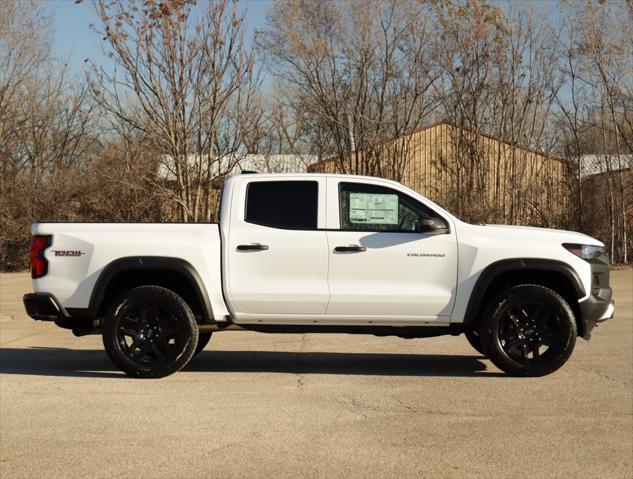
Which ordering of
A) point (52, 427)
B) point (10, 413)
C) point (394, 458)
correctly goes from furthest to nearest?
point (10, 413) < point (52, 427) < point (394, 458)

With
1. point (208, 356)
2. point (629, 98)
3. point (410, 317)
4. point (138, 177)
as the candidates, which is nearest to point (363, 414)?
point (410, 317)

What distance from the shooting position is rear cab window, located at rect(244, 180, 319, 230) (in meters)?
9.02

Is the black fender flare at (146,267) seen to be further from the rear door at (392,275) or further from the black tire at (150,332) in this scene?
the rear door at (392,275)

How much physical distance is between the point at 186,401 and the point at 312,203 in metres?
2.48

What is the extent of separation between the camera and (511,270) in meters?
8.83

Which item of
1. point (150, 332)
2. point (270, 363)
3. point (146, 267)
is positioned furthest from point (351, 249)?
point (150, 332)

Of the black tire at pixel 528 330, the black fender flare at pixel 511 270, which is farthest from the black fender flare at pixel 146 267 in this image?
the black tire at pixel 528 330

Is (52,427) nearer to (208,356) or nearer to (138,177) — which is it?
(208,356)

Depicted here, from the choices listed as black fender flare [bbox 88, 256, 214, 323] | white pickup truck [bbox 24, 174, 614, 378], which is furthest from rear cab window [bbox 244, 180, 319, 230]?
black fender flare [bbox 88, 256, 214, 323]

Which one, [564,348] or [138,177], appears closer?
[564,348]

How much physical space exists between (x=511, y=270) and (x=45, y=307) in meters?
4.54

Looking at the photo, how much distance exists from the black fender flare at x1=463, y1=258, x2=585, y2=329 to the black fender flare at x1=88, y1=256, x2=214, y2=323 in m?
2.59

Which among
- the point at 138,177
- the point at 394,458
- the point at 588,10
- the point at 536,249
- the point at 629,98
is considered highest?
the point at 588,10

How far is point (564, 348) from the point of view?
8617 millimetres
